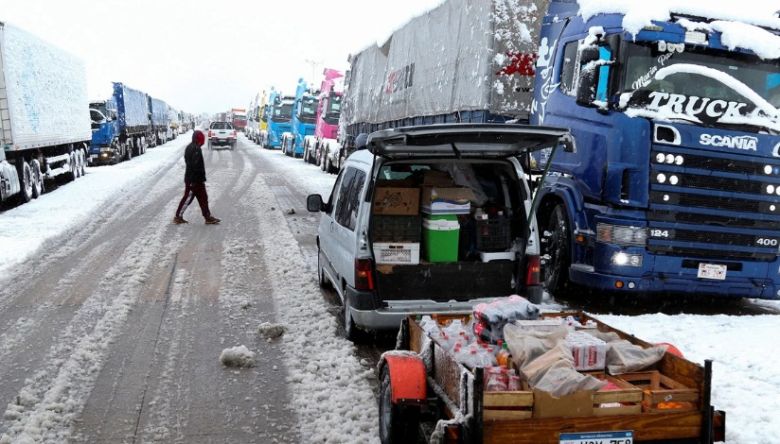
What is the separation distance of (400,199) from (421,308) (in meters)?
0.99

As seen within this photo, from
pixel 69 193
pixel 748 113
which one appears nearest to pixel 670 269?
pixel 748 113

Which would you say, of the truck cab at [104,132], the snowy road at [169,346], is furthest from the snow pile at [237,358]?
the truck cab at [104,132]

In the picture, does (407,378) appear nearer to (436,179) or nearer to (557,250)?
(436,179)

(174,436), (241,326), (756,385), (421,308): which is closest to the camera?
(174,436)

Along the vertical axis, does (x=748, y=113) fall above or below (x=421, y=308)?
above

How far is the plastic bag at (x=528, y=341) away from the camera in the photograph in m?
3.49

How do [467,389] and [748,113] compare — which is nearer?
[467,389]

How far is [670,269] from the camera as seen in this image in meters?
7.10

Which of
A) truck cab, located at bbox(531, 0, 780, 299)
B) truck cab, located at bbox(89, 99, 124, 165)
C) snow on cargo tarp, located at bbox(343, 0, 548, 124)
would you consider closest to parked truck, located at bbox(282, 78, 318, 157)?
truck cab, located at bbox(89, 99, 124, 165)

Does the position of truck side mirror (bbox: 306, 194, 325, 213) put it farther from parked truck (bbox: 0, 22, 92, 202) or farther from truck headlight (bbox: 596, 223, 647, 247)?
parked truck (bbox: 0, 22, 92, 202)

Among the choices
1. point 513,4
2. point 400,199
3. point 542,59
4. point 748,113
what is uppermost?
point 513,4

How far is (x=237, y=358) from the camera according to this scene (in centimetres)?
557

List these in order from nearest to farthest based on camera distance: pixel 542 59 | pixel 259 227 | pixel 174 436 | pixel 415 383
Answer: pixel 415 383 → pixel 174 436 → pixel 542 59 → pixel 259 227

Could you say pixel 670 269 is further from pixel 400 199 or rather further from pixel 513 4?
pixel 513 4
